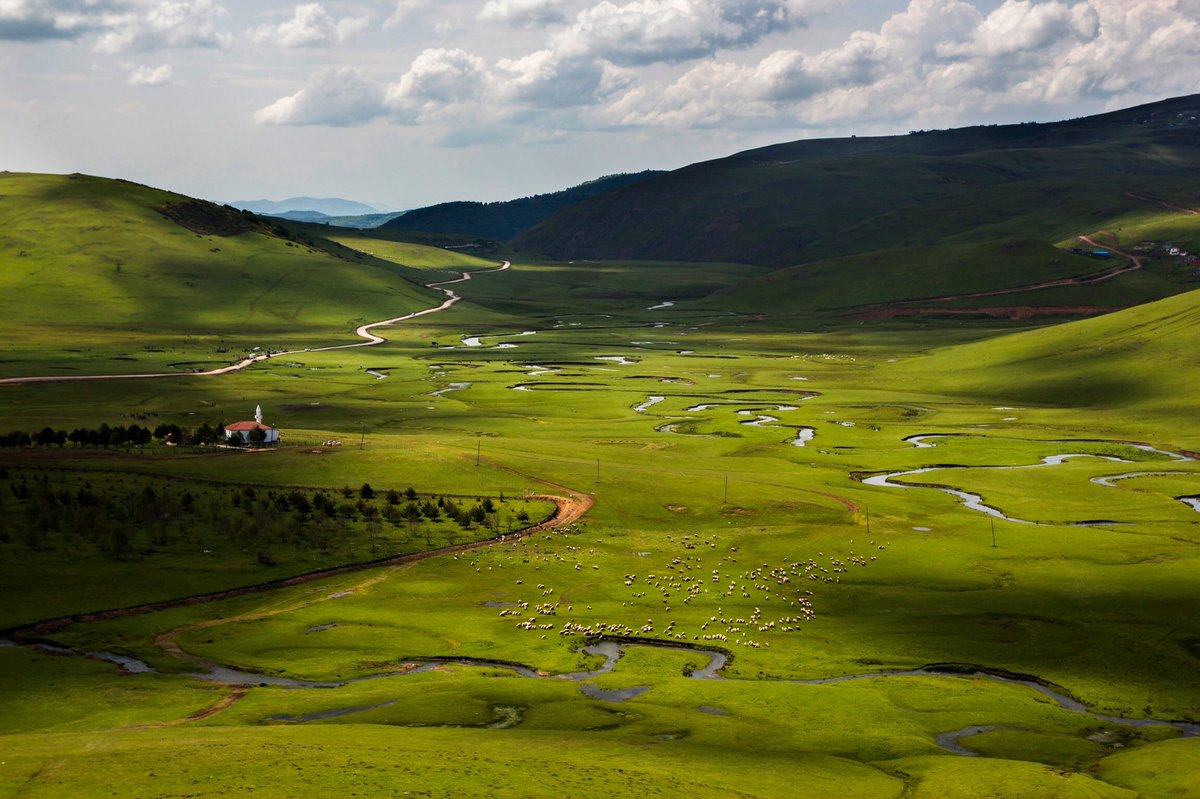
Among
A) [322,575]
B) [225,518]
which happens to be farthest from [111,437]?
[322,575]

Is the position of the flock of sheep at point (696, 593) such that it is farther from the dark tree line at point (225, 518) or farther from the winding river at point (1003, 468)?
the winding river at point (1003, 468)

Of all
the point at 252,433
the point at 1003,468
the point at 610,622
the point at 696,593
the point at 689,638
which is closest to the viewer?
the point at 689,638

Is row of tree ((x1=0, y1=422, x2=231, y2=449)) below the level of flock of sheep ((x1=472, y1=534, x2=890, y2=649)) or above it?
above

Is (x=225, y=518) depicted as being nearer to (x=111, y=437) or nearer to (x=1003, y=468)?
(x=111, y=437)

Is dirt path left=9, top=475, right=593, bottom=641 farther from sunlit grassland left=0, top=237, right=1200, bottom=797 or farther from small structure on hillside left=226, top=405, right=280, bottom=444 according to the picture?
small structure on hillside left=226, top=405, right=280, bottom=444

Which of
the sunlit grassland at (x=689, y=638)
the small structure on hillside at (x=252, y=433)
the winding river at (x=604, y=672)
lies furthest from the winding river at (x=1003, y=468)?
the small structure on hillside at (x=252, y=433)

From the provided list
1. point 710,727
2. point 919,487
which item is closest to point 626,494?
point 919,487

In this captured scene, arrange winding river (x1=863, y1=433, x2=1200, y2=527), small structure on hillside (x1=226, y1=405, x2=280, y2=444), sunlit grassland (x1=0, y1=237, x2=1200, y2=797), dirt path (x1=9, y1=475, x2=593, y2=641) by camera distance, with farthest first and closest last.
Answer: small structure on hillside (x1=226, y1=405, x2=280, y2=444)
winding river (x1=863, y1=433, x2=1200, y2=527)
dirt path (x1=9, y1=475, x2=593, y2=641)
sunlit grassland (x1=0, y1=237, x2=1200, y2=797)

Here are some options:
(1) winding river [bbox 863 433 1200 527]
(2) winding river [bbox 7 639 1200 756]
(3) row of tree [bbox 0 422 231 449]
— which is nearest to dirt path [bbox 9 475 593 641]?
(2) winding river [bbox 7 639 1200 756]

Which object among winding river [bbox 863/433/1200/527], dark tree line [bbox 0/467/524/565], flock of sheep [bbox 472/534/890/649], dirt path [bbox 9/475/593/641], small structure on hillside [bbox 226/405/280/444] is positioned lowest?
winding river [bbox 863/433/1200/527]

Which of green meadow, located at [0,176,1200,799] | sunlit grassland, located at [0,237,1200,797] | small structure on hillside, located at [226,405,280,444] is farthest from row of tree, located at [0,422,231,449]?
sunlit grassland, located at [0,237,1200,797]

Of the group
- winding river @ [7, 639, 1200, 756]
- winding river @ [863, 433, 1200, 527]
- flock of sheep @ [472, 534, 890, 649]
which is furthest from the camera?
winding river @ [863, 433, 1200, 527]

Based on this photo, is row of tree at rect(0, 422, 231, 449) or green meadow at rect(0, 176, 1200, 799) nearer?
green meadow at rect(0, 176, 1200, 799)
